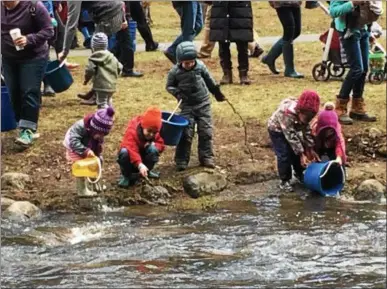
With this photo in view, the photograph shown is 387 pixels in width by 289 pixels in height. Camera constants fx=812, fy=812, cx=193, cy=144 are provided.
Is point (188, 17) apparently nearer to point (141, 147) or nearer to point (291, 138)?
point (291, 138)

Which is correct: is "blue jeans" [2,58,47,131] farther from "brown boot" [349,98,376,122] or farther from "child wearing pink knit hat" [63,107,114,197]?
"brown boot" [349,98,376,122]

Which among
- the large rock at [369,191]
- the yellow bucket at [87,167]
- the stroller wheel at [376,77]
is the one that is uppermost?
the yellow bucket at [87,167]

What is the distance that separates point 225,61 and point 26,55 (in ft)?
11.4

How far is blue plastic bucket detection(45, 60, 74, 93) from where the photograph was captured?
8.44 m

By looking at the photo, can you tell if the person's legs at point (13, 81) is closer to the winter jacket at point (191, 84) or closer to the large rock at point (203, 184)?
the winter jacket at point (191, 84)

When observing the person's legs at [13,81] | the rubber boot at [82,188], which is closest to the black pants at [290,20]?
the person's legs at [13,81]

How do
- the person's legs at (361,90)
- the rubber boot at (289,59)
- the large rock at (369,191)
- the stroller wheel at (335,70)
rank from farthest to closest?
1. the stroller wheel at (335,70)
2. the rubber boot at (289,59)
3. the person's legs at (361,90)
4. the large rock at (369,191)

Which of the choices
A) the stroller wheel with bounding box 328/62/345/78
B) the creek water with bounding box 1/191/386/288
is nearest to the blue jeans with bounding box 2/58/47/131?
the creek water with bounding box 1/191/386/288

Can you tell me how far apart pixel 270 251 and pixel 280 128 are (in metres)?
1.79

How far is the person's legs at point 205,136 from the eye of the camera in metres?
6.91

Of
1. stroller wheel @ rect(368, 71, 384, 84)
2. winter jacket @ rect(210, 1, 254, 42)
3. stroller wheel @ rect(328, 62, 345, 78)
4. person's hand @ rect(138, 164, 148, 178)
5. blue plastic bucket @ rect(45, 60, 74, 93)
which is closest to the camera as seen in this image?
person's hand @ rect(138, 164, 148, 178)

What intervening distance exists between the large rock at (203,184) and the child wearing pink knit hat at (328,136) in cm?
87

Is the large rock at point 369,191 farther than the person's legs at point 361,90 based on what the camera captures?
No

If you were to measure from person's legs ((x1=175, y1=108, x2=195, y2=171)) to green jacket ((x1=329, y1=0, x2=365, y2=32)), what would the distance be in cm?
190
